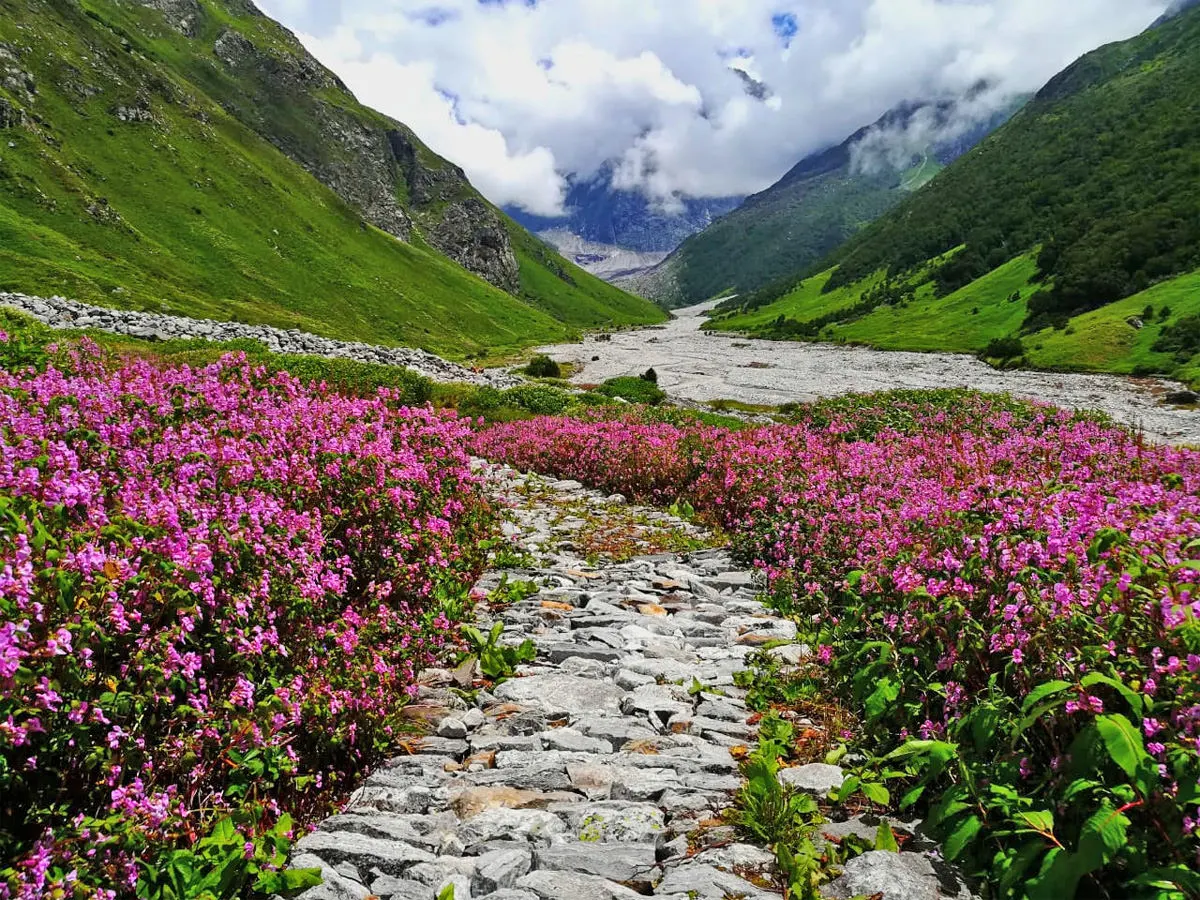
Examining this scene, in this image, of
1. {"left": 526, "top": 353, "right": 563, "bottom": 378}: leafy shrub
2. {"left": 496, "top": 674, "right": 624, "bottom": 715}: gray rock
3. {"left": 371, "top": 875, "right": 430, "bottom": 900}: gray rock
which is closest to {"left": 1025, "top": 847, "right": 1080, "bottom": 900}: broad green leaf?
{"left": 371, "top": 875, "right": 430, "bottom": 900}: gray rock

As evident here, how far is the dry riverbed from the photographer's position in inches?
1683

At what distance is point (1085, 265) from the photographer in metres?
99.6

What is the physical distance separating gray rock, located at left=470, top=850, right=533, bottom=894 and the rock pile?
113 ft

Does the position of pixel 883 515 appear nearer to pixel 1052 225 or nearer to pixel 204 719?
pixel 204 719

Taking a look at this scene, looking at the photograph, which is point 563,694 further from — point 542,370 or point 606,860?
point 542,370

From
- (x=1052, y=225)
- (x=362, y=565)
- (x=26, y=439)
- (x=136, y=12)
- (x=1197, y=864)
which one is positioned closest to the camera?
(x=1197, y=864)

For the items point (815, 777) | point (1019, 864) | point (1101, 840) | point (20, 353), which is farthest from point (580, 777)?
point (20, 353)

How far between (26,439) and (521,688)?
16.2 feet

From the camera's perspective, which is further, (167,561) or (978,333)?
(978,333)

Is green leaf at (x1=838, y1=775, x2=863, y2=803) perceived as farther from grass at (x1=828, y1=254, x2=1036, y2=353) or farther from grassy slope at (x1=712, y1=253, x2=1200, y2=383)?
grass at (x1=828, y1=254, x2=1036, y2=353)

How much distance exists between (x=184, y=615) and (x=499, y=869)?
2601mm

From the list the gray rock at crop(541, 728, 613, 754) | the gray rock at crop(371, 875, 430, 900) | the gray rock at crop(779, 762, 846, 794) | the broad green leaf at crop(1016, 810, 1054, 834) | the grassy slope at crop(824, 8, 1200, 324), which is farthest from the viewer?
the grassy slope at crop(824, 8, 1200, 324)

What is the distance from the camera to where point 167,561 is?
451 cm

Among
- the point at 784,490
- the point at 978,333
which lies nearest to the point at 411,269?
the point at 978,333
